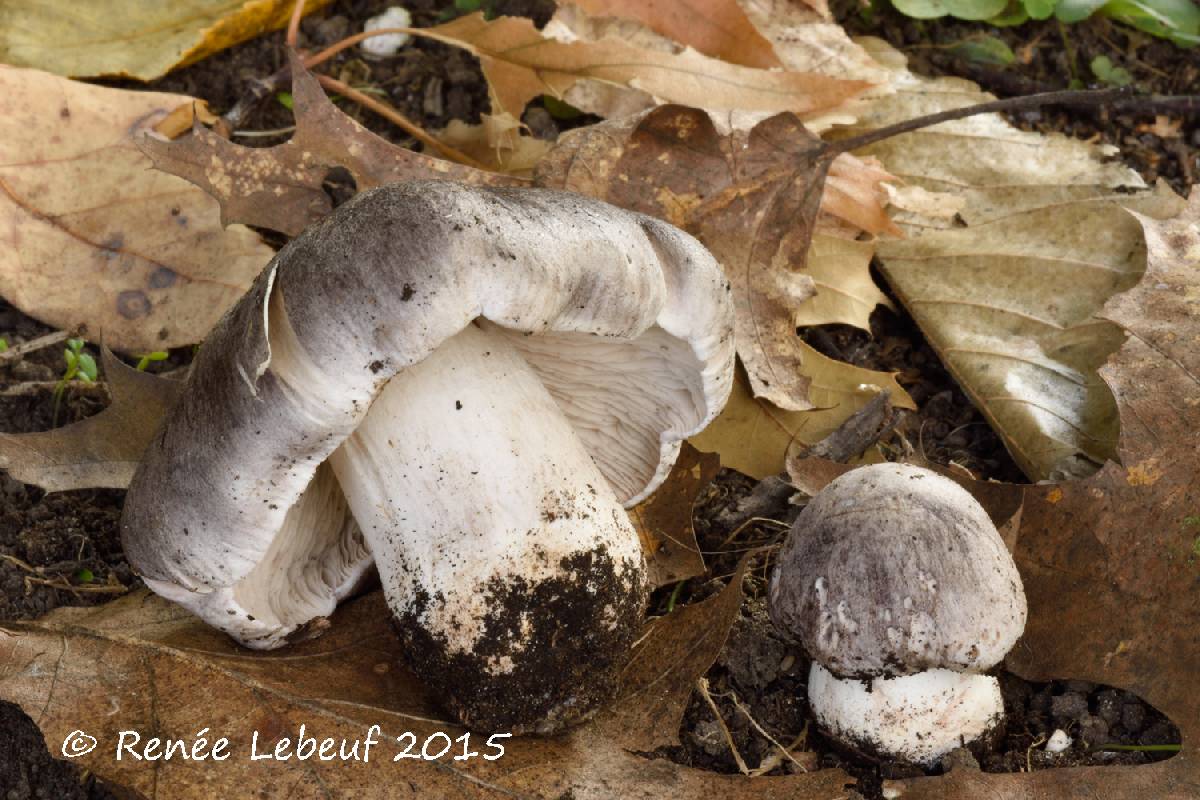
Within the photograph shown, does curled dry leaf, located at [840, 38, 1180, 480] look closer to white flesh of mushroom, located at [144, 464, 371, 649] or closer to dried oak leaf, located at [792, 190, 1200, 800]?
dried oak leaf, located at [792, 190, 1200, 800]

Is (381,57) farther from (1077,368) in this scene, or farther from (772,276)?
(1077,368)

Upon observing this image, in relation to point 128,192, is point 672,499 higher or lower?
lower

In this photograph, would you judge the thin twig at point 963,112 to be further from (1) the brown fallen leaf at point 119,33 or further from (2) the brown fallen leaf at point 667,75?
(1) the brown fallen leaf at point 119,33

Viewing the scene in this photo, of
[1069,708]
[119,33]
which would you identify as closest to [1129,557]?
[1069,708]

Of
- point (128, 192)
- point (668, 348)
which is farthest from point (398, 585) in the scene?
point (128, 192)

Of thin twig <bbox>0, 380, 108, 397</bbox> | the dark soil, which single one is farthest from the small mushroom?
thin twig <bbox>0, 380, 108, 397</bbox>

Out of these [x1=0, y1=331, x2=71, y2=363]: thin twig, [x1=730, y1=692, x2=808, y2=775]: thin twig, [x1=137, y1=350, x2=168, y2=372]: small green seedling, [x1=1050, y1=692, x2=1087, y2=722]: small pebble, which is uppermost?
[x1=0, y1=331, x2=71, y2=363]: thin twig

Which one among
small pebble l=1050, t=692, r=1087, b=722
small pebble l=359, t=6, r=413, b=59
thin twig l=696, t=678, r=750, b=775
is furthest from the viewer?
small pebble l=359, t=6, r=413, b=59
